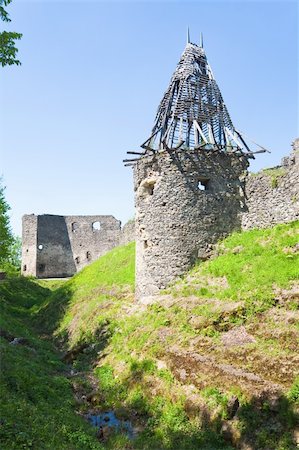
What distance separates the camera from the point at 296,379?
873cm

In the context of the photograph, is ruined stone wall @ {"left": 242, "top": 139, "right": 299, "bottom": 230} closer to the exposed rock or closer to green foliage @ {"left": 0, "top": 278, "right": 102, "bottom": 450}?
the exposed rock

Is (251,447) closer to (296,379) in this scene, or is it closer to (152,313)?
(296,379)

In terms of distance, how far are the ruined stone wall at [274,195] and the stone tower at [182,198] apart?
48 centimetres

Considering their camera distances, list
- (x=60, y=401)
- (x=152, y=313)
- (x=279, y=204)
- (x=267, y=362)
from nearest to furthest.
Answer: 1. (x=267, y=362)
2. (x=60, y=401)
3. (x=152, y=313)
4. (x=279, y=204)

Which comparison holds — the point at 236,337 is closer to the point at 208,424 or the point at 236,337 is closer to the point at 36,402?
the point at 208,424

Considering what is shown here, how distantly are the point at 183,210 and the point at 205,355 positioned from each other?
7.14 m

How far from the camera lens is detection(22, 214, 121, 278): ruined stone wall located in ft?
142

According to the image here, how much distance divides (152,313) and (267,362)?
19.4ft

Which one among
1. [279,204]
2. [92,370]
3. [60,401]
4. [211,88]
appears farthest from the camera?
[211,88]

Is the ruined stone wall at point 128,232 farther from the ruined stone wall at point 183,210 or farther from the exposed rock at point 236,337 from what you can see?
the exposed rock at point 236,337

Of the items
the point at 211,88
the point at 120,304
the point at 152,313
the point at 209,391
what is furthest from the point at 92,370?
the point at 211,88

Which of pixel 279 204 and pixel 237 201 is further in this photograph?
pixel 237 201

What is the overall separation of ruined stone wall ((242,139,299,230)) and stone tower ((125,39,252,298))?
19.0 inches

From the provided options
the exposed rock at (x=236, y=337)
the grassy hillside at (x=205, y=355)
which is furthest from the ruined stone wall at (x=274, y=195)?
the exposed rock at (x=236, y=337)
